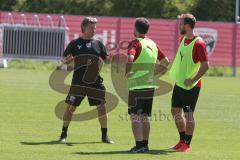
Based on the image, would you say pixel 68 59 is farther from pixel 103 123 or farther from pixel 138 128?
pixel 138 128

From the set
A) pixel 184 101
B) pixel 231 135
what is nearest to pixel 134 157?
pixel 184 101

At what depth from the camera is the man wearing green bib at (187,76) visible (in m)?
10.9

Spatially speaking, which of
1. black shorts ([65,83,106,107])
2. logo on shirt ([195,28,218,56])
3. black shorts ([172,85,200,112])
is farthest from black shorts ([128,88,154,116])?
logo on shirt ([195,28,218,56])

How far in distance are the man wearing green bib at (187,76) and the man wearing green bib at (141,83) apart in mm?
442

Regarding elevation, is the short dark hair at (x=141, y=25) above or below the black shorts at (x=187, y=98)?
above

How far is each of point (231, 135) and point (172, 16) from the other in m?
37.2

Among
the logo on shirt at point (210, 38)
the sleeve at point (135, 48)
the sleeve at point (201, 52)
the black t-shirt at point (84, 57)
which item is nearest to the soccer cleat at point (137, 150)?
the sleeve at point (135, 48)

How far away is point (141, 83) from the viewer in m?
10.9

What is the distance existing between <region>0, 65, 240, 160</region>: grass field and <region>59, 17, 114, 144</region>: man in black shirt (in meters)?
0.55

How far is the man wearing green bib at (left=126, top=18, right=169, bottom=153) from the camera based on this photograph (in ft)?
35.0

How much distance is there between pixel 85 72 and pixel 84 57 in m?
0.25

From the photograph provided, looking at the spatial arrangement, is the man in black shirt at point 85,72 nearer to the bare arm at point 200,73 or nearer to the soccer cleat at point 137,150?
the soccer cleat at point 137,150

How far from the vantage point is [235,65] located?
1340 inches

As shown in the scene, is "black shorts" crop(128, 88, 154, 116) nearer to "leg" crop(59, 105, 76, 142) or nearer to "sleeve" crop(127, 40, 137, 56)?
"sleeve" crop(127, 40, 137, 56)
